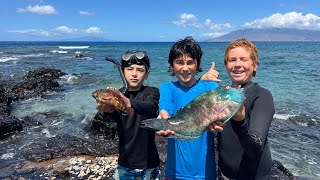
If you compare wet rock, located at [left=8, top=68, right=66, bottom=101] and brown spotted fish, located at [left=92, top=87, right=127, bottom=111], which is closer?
brown spotted fish, located at [left=92, top=87, right=127, bottom=111]

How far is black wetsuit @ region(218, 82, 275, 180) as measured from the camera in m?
2.58

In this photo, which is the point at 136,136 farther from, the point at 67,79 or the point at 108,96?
the point at 67,79

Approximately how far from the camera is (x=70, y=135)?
1059 cm

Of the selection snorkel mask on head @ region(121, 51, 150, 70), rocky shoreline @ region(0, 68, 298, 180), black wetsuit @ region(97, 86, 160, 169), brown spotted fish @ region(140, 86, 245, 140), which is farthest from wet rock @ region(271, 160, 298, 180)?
brown spotted fish @ region(140, 86, 245, 140)

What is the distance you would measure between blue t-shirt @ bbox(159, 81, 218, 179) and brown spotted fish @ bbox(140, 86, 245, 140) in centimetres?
55

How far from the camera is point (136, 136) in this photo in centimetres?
379

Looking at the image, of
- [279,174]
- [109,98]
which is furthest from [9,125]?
[109,98]

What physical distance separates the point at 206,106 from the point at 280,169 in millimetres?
5214

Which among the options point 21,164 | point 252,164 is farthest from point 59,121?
point 252,164

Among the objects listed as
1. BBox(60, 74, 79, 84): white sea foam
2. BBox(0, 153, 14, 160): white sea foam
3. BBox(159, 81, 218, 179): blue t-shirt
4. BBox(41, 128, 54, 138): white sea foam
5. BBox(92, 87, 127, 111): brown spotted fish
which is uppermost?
BBox(92, 87, 127, 111): brown spotted fish

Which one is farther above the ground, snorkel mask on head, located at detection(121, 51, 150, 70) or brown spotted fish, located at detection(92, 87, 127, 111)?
snorkel mask on head, located at detection(121, 51, 150, 70)

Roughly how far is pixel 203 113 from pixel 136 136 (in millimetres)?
1390

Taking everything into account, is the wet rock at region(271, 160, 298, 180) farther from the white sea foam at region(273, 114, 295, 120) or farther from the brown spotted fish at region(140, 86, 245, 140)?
the white sea foam at region(273, 114, 295, 120)

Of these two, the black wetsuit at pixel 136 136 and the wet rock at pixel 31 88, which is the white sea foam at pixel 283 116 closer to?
the black wetsuit at pixel 136 136
